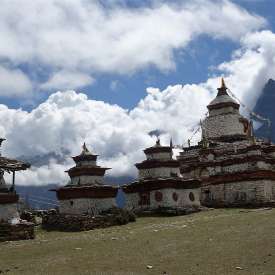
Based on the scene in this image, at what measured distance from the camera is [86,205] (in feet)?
149

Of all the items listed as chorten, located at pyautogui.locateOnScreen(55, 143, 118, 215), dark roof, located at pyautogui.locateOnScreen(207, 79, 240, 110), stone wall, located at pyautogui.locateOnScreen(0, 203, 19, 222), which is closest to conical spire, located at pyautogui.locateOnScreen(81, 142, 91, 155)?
chorten, located at pyautogui.locateOnScreen(55, 143, 118, 215)

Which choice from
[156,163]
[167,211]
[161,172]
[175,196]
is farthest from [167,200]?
[156,163]

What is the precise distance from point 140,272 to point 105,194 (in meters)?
26.1

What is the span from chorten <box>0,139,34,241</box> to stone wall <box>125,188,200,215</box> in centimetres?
1419

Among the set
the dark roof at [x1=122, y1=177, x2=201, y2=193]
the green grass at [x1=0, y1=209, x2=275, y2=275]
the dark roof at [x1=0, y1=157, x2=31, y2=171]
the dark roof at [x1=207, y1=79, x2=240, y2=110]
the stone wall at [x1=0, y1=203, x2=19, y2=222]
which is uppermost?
the dark roof at [x1=207, y1=79, x2=240, y2=110]

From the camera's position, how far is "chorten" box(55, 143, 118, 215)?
149 feet

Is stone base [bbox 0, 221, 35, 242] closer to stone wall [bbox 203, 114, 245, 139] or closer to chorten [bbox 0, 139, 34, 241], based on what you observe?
chorten [bbox 0, 139, 34, 241]

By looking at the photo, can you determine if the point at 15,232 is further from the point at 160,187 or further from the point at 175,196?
the point at 175,196

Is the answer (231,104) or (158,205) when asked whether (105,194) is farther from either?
(231,104)

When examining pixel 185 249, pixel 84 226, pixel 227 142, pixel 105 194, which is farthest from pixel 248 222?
pixel 227 142

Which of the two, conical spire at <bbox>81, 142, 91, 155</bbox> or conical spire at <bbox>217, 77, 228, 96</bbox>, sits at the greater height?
conical spire at <bbox>217, 77, 228, 96</bbox>

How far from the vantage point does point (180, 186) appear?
50.2 m

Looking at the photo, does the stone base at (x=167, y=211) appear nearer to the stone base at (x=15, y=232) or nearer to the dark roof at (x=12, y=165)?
the dark roof at (x=12, y=165)

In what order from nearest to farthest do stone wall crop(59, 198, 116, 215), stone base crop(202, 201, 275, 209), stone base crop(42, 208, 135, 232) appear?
stone base crop(42, 208, 135, 232), stone wall crop(59, 198, 116, 215), stone base crop(202, 201, 275, 209)
